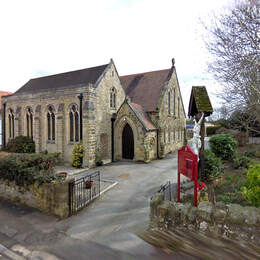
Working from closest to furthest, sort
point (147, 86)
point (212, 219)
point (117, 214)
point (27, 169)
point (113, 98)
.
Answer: point (212, 219), point (117, 214), point (27, 169), point (113, 98), point (147, 86)

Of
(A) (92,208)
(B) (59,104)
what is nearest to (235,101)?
(A) (92,208)

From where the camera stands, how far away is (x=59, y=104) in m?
14.7

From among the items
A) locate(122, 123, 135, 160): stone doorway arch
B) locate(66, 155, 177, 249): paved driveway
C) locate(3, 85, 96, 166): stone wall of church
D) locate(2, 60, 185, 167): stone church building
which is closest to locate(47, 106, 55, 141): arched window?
locate(2, 60, 185, 167): stone church building

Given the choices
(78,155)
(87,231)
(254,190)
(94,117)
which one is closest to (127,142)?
(94,117)

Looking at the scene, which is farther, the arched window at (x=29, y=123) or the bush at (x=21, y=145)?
the arched window at (x=29, y=123)

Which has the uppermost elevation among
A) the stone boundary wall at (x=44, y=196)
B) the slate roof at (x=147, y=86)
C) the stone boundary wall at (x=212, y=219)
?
the slate roof at (x=147, y=86)

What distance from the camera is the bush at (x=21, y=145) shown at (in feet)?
51.7

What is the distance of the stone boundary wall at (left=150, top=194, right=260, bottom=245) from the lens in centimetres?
370

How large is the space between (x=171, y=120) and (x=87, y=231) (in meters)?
17.3

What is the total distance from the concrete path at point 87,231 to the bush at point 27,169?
48.8 inches

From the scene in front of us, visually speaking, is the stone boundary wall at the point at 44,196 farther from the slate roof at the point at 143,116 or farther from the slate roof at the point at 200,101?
the slate roof at the point at 143,116

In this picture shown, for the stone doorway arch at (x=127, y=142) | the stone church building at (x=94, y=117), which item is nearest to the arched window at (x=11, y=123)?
the stone church building at (x=94, y=117)

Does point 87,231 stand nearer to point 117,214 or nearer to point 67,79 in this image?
point 117,214

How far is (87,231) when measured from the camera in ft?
17.9
